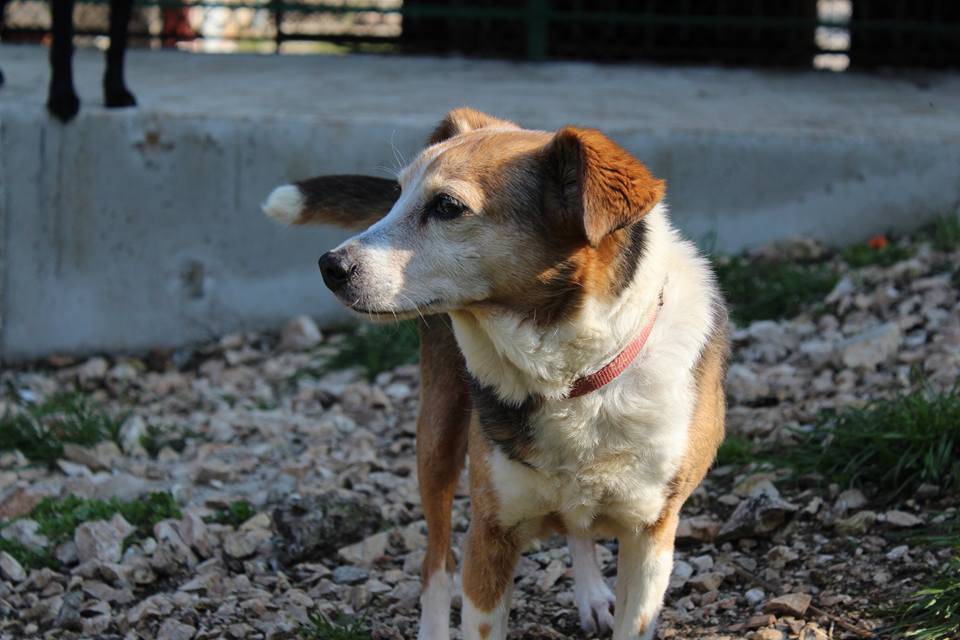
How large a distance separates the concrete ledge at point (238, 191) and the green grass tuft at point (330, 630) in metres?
2.87

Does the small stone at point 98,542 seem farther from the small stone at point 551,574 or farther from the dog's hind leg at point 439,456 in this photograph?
the small stone at point 551,574

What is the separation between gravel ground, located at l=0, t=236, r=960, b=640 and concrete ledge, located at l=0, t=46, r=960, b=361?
23.2 inches

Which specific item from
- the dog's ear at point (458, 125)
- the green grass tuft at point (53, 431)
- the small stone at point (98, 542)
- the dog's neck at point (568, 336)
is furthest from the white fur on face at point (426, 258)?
the green grass tuft at point (53, 431)

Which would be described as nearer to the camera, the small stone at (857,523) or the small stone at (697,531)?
the small stone at (857,523)

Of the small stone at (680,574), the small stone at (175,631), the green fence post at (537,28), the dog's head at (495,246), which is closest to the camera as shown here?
the dog's head at (495,246)

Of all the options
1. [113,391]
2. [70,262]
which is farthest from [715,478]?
[70,262]

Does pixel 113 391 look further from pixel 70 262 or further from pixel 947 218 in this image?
pixel 947 218

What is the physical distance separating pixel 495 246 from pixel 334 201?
3.25 feet

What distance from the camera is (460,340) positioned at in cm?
321

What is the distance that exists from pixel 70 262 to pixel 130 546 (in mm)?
2539

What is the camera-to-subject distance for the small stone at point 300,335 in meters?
6.30

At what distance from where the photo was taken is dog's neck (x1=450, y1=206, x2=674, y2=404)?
3.04 metres

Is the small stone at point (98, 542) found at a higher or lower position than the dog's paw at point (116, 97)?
lower

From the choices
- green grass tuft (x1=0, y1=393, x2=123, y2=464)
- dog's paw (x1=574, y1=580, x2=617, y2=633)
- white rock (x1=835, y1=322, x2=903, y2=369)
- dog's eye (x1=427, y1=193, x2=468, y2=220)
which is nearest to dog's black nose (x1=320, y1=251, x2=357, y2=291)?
dog's eye (x1=427, y1=193, x2=468, y2=220)
